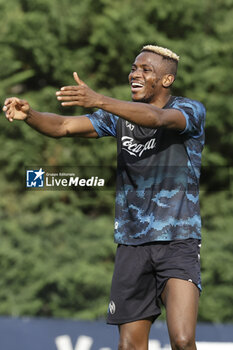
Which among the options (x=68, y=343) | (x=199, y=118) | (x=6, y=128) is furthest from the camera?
(x=6, y=128)

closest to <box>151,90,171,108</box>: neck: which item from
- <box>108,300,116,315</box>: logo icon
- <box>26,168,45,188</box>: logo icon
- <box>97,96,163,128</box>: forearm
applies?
<box>97,96,163,128</box>: forearm

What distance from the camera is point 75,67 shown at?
8.23 meters

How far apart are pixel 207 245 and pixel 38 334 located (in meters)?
2.56

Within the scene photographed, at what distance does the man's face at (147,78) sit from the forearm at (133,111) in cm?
44

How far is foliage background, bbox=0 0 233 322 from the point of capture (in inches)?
298

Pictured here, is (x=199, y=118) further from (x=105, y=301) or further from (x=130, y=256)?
(x=105, y=301)

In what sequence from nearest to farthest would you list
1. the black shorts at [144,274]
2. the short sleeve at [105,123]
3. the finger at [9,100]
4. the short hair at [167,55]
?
the finger at [9,100], the black shorts at [144,274], the short hair at [167,55], the short sleeve at [105,123]

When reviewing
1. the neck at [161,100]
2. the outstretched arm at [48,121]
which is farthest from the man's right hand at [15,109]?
the neck at [161,100]

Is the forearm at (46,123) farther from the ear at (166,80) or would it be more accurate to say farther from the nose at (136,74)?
the ear at (166,80)

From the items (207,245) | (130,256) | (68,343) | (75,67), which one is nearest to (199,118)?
(130,256)

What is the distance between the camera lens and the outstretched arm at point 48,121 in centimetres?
341

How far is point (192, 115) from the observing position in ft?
11.5

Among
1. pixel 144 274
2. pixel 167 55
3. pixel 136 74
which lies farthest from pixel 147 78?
pixel 144 274

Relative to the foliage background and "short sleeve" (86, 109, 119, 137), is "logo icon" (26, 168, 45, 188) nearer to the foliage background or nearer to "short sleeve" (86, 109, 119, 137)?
"short sleeve" (86, 109, 119, 137)
